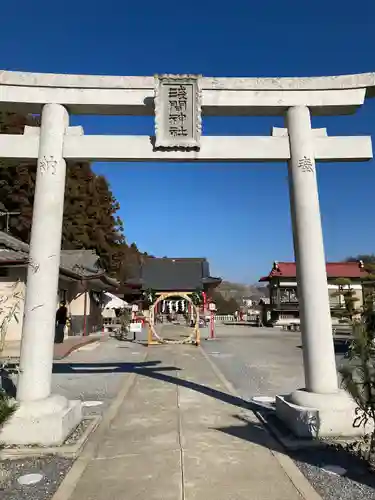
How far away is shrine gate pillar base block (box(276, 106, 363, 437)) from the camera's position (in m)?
4.97

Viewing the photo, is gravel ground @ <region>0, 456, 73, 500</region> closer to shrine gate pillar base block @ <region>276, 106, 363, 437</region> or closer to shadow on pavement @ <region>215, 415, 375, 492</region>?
shadow on pavement @ <region>215, 415, 375, 492</region>

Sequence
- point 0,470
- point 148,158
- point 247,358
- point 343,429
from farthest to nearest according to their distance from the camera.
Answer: point 247,358
point 148,158
point 343,429
point 0,470

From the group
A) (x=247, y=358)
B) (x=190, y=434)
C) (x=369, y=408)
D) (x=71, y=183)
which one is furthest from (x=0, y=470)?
(x=71, y=183)

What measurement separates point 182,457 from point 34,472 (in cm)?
159

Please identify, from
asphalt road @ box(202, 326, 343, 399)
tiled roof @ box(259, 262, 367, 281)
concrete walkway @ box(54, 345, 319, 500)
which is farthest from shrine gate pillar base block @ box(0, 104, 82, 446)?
tiled roof @ box(259, 262, 367, 281)

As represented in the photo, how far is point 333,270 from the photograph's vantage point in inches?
1439

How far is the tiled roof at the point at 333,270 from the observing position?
112 feet

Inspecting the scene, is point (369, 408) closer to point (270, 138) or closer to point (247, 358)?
point (270, 138)

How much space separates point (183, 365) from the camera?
11883 mm

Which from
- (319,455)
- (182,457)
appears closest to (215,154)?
(182,457)

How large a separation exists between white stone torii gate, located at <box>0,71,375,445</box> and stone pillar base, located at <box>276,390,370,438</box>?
1 centimetres

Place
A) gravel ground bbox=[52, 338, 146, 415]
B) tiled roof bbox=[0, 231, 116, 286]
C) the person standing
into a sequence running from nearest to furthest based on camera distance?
gravel ground bbox=[52, 338, 146, 415]
tiled roof bbox=[0, 231, 116, 286]
the person standing

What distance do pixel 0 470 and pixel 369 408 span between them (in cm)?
405

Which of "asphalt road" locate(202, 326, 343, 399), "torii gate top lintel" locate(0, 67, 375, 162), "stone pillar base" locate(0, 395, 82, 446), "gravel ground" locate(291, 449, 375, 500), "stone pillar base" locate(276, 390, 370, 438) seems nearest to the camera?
"gravel ground" locate(291, 449, 375, 500)
